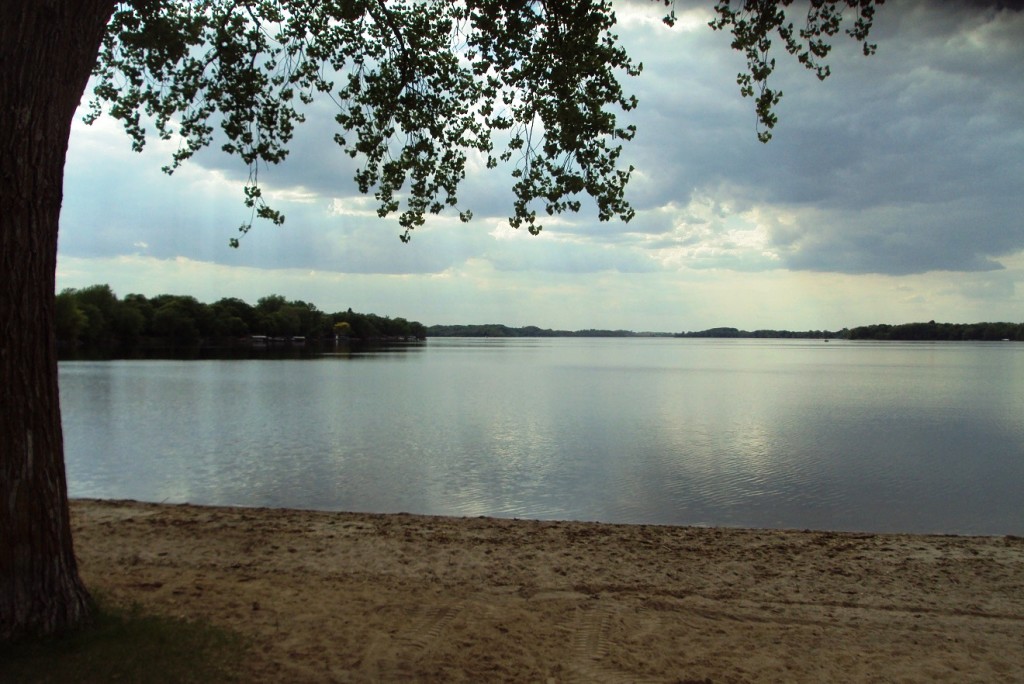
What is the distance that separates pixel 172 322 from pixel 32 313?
5055 inches

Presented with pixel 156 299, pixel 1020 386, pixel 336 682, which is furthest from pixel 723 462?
pixel 156 299

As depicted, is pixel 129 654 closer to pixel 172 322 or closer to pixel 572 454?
pixel 572 454

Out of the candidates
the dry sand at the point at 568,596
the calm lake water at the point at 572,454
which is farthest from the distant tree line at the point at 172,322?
the dry sand at the point at 568,596

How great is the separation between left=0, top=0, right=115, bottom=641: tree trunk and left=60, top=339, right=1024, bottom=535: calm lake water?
26.0ft

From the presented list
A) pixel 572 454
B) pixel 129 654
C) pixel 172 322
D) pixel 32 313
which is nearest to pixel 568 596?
pixel 129 654

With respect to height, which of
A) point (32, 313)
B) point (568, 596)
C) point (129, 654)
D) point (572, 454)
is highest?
point (32, 313)

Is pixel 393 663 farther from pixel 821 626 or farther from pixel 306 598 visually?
pixel 821 626

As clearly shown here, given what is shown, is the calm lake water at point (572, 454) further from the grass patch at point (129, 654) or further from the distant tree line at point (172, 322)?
the distant tree line at point (172, 322)

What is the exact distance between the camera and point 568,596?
635 cm

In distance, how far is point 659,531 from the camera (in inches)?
362

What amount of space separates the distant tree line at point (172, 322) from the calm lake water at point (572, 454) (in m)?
71.9

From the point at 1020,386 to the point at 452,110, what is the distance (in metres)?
46.1

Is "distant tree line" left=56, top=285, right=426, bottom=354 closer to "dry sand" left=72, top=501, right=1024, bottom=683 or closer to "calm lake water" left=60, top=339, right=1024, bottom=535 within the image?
"calm lake water" left=60, top=339, right=1024, bottom=535

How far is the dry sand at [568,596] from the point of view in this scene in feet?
16.0
